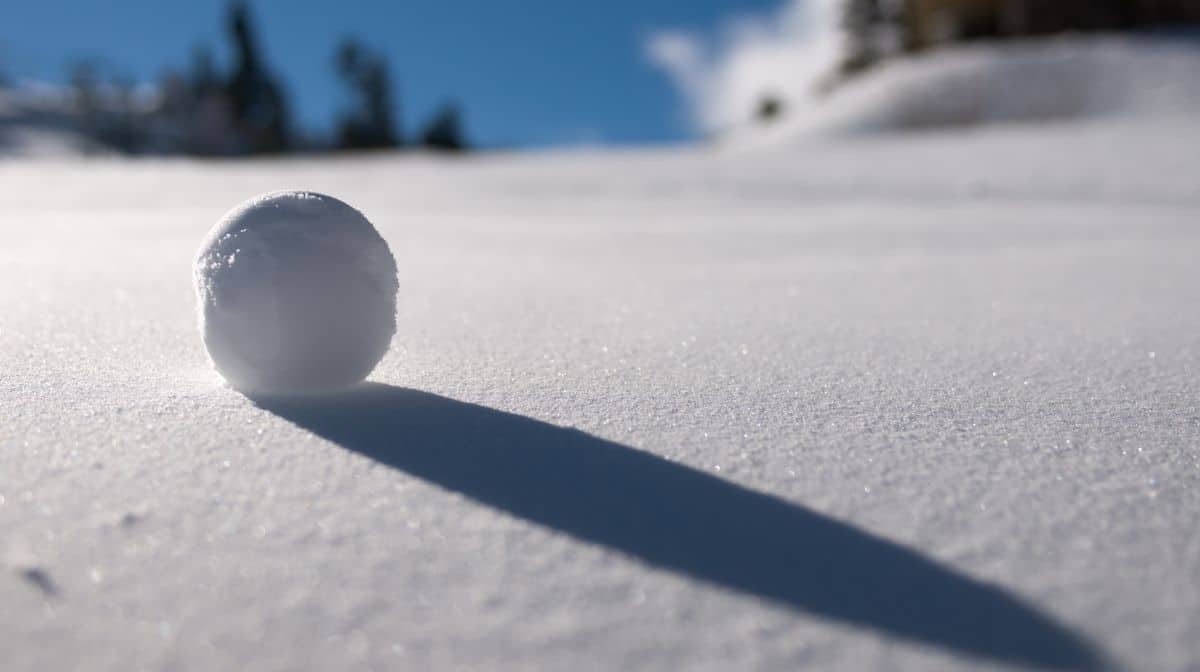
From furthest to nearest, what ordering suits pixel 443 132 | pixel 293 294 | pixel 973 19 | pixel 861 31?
pixel 443 132, pixel 861 31, pixel 973 19, pixel 293 294

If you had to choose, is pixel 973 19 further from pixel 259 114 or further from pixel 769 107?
pixel 259 114

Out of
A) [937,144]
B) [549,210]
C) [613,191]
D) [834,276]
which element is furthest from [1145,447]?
[937,144]

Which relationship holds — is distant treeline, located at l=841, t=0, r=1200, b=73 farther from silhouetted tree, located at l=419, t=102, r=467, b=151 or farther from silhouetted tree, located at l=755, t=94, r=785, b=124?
silhouetted tree, located at l=419, t=102, r=467, b=151

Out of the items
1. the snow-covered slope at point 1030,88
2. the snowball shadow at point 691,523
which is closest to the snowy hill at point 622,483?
the snowball shadow at point 691,523

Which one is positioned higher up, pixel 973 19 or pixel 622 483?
pixel 622 483

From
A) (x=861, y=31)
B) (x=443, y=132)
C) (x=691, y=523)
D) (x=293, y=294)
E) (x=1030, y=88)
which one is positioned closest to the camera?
(x=691, y=523)

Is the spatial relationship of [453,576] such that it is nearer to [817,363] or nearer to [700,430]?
[700,430]

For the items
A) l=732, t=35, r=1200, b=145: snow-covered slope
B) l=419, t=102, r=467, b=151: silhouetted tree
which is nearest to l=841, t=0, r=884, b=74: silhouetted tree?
l=732, t=35, r=1200, b=145: snow-covered slope

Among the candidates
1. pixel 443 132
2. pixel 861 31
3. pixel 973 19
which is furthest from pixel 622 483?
pixel 443 132

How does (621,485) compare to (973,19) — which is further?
(973,19)
